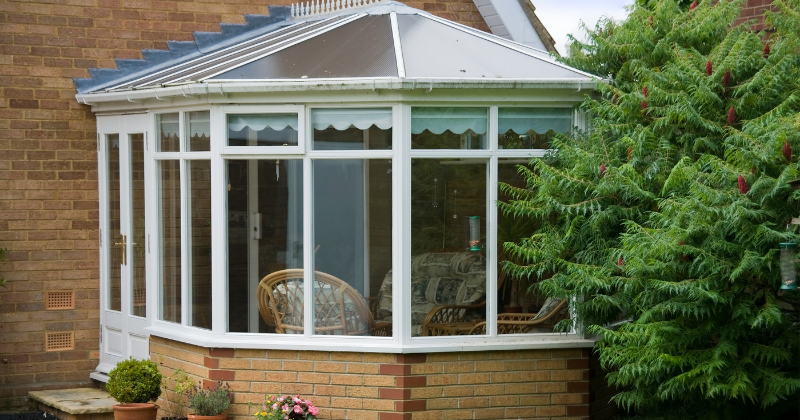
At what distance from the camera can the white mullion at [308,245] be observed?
7633 mm

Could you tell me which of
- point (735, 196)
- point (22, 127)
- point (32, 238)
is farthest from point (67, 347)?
point (735, 196)

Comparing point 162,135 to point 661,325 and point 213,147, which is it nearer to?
point 213,147

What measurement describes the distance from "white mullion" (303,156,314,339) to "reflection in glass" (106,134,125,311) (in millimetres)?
2479

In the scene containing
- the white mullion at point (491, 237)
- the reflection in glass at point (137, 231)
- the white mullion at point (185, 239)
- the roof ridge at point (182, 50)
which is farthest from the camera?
the roof ridge at point (182, 50)

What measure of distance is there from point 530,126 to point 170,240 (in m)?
3.24

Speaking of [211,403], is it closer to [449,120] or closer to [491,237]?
[491,237]

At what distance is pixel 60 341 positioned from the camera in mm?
9422

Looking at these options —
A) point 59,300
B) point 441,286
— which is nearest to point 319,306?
point 441,286

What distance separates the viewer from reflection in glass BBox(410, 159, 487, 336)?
24.8 ft

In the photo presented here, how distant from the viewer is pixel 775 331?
6402mm

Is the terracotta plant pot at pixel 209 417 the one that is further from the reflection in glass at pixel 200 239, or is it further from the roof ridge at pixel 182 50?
the roof ridge at pixel 182 50

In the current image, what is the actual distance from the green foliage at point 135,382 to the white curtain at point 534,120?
3.48 meters

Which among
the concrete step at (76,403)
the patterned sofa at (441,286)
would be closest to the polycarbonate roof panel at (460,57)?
the patterned sofa at (441,286)

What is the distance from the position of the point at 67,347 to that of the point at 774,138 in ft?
22.3
